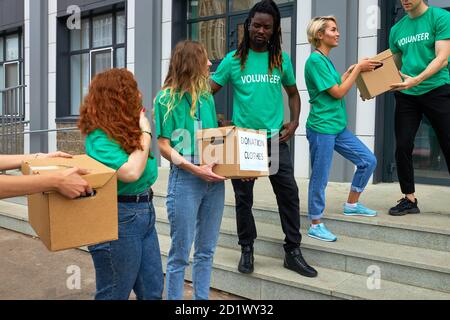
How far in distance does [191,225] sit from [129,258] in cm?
54

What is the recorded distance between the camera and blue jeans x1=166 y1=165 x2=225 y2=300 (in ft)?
9.07

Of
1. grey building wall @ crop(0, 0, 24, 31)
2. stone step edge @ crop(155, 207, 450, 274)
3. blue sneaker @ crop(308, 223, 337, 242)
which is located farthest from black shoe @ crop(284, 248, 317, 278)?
grey building wall @ crop(0, 0, 24, 31)

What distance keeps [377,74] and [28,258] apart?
3.78 metres

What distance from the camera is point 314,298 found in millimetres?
3303

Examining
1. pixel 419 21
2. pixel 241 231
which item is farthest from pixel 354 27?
pixel 241 231

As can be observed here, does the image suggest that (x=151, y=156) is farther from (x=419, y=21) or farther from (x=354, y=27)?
(x=354, y=27)

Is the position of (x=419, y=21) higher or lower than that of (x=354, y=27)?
lower

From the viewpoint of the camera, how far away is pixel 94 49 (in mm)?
9398

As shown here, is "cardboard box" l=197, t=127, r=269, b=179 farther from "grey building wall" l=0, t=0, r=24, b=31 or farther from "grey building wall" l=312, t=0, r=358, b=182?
"grey building wall" l=0, t=0, r=24, b=31

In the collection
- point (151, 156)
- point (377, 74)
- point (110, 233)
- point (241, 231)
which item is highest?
point (377, 74)

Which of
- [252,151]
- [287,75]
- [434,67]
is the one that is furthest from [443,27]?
[252,151]

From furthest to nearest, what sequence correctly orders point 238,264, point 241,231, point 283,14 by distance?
point 283,14
point 238,264
point 241,231

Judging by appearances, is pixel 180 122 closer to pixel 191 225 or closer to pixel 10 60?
pixel 191 225
